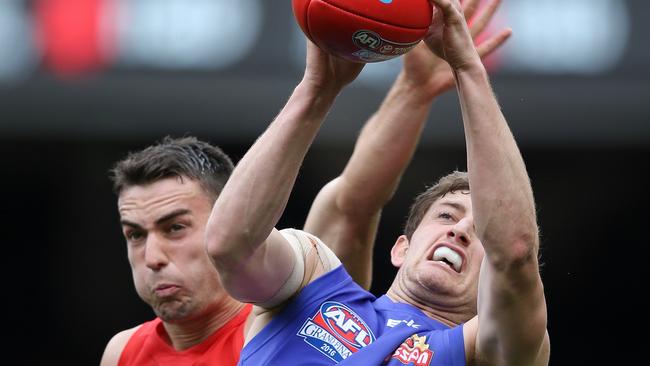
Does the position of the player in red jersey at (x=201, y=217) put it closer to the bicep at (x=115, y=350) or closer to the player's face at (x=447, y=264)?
the bicep at (x=115, y=350)

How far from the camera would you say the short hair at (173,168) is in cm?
444

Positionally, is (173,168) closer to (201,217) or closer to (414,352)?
(201,217)

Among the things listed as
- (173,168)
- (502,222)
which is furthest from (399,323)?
(173,168)

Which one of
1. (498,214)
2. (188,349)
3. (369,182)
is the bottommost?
(188,349)

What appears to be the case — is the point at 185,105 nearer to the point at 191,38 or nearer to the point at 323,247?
the point at 191,38

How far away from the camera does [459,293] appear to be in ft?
12.3

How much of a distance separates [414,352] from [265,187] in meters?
0.65

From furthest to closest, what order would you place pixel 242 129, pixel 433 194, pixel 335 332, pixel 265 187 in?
pixel 242 129 < pixel 433 194 < pixel 335 332 < pixel 265 187

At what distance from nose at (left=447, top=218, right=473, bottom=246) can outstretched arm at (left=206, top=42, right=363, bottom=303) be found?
614mm

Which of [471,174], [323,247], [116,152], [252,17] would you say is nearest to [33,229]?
[116,152]

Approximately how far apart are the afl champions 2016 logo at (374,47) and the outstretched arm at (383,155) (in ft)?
4.75

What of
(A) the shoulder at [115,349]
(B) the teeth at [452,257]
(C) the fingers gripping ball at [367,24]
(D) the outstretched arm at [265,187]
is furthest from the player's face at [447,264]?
(A) the shoulder at [115,349]

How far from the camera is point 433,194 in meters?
4.08

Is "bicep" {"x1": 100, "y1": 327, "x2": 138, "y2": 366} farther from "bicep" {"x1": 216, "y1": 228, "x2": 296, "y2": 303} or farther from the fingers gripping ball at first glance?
the fingers gripping ball
